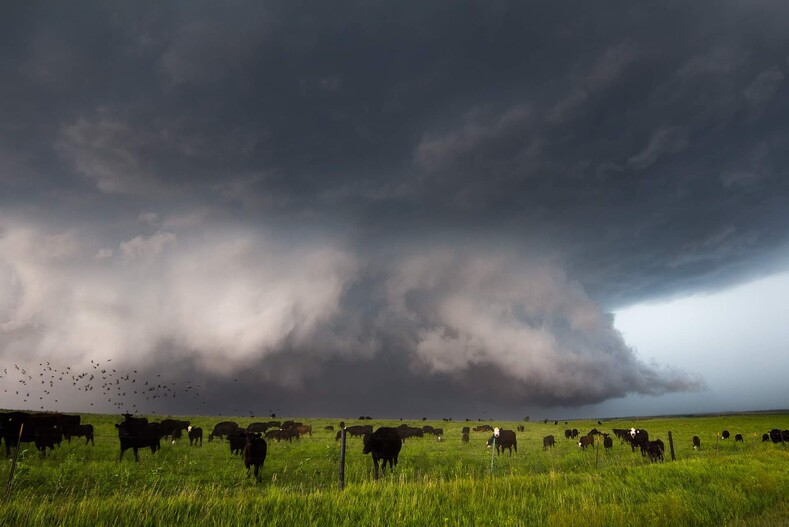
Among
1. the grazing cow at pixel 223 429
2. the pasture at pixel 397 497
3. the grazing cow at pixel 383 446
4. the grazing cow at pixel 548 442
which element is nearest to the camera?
the pasture at pixel 397 497

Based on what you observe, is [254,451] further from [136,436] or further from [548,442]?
[548,442]

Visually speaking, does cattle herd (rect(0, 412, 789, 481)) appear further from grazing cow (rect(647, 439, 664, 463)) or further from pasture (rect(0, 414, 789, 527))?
pasture (rect(0, 414, 789, 527))

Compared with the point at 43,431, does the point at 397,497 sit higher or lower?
higher

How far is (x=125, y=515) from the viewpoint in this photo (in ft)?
26.2

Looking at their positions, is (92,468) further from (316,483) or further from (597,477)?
(597,477)

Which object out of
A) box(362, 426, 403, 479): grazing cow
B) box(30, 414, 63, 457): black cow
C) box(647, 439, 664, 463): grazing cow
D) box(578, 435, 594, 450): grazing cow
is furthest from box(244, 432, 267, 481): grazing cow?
box(578, 435, 594, 450): grazing cow

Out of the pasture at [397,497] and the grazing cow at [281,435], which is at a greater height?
the pasture at [397,497]

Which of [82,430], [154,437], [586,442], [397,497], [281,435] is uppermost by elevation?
[397,497]

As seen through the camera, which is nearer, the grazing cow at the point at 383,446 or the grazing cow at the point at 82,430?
the grazing cow at the point at 383,446

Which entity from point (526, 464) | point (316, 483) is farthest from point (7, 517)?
point (526, 464)

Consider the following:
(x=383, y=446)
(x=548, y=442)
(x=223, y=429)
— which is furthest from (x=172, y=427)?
(x=548, y=442)

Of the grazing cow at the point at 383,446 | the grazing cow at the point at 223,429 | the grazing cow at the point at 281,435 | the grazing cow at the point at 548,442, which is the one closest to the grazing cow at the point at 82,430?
the grazing cow at the point at 223,429

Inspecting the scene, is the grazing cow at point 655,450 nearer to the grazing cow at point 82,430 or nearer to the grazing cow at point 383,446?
the grazing cow at point 383,446

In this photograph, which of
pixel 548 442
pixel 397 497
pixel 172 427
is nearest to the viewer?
pixel 397 497
